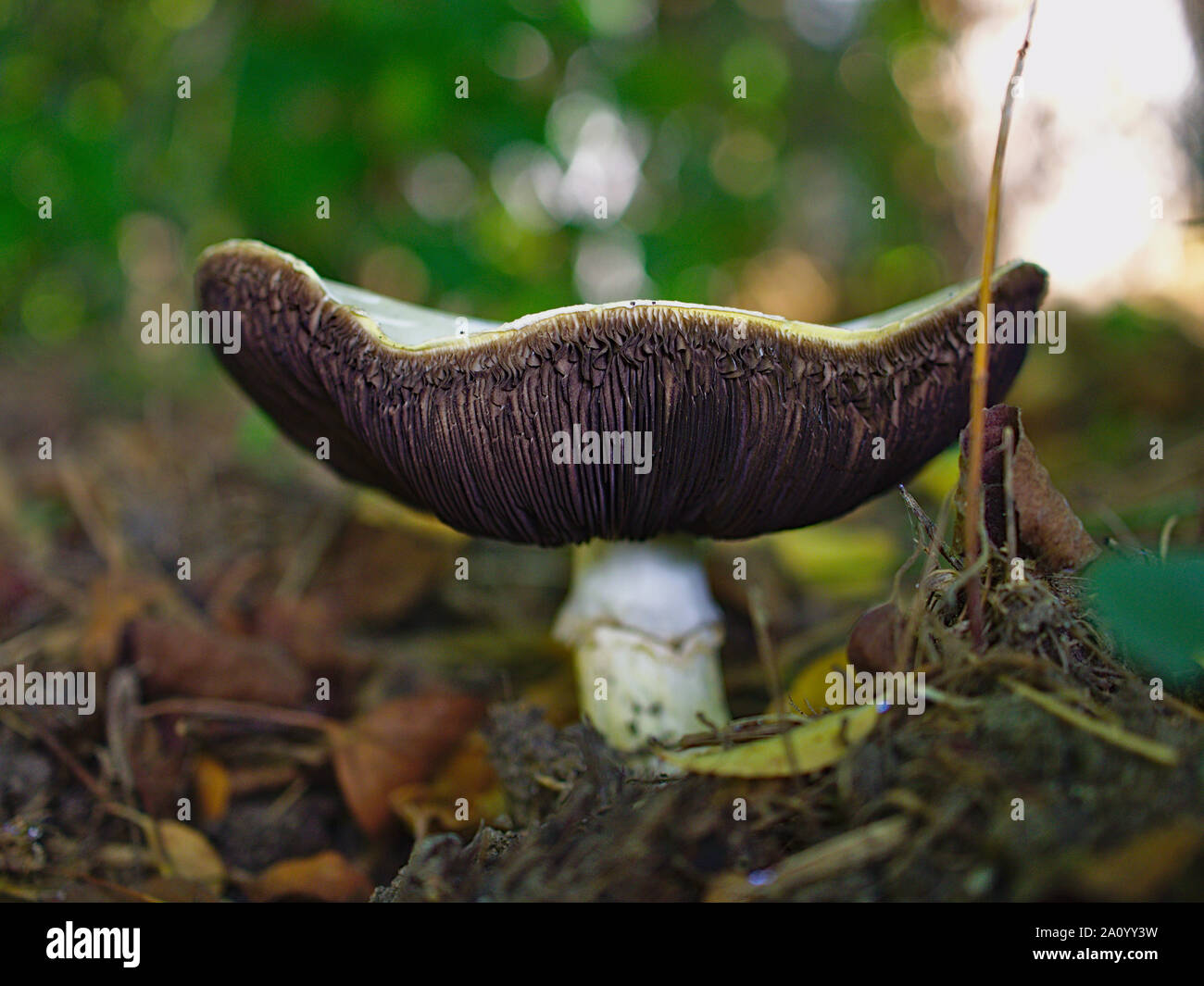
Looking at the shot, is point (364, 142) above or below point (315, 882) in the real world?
above

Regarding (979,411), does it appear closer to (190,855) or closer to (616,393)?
(616,393)

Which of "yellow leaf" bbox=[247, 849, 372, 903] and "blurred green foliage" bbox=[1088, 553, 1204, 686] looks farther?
"yellow leaf" bbox=[247, 849, 372, 903]

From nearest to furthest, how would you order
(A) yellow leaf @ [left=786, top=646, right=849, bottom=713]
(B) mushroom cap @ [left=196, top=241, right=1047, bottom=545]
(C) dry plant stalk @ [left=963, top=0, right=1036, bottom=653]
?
(C) dry plant stalk @ [left=963, top=0, right=1036, bottom=653] < (B) mushroom cap @ [left=196, top=241, right=1047, bottom=545] < (A) yellow leaf @ [left=786, top=646, right=849, bottom=713]

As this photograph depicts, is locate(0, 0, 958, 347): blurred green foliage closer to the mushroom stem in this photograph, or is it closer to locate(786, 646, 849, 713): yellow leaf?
the mushroom stem

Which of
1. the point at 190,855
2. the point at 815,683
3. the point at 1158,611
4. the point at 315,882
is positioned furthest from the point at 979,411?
the point at 190,855

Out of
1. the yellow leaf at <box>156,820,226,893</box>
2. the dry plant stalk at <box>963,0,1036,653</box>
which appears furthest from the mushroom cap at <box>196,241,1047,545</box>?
the yellow leaf at <box>156,820,226,893</box>

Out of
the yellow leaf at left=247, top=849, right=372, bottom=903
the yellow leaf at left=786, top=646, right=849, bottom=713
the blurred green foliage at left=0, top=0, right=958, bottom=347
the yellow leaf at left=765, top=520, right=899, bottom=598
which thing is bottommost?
the yellow leaf at left=247, top=849, right=372, bottom=903

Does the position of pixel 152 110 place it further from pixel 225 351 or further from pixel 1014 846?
pixel 1014 846

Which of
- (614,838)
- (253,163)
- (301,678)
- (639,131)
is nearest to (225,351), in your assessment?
(301,678)
